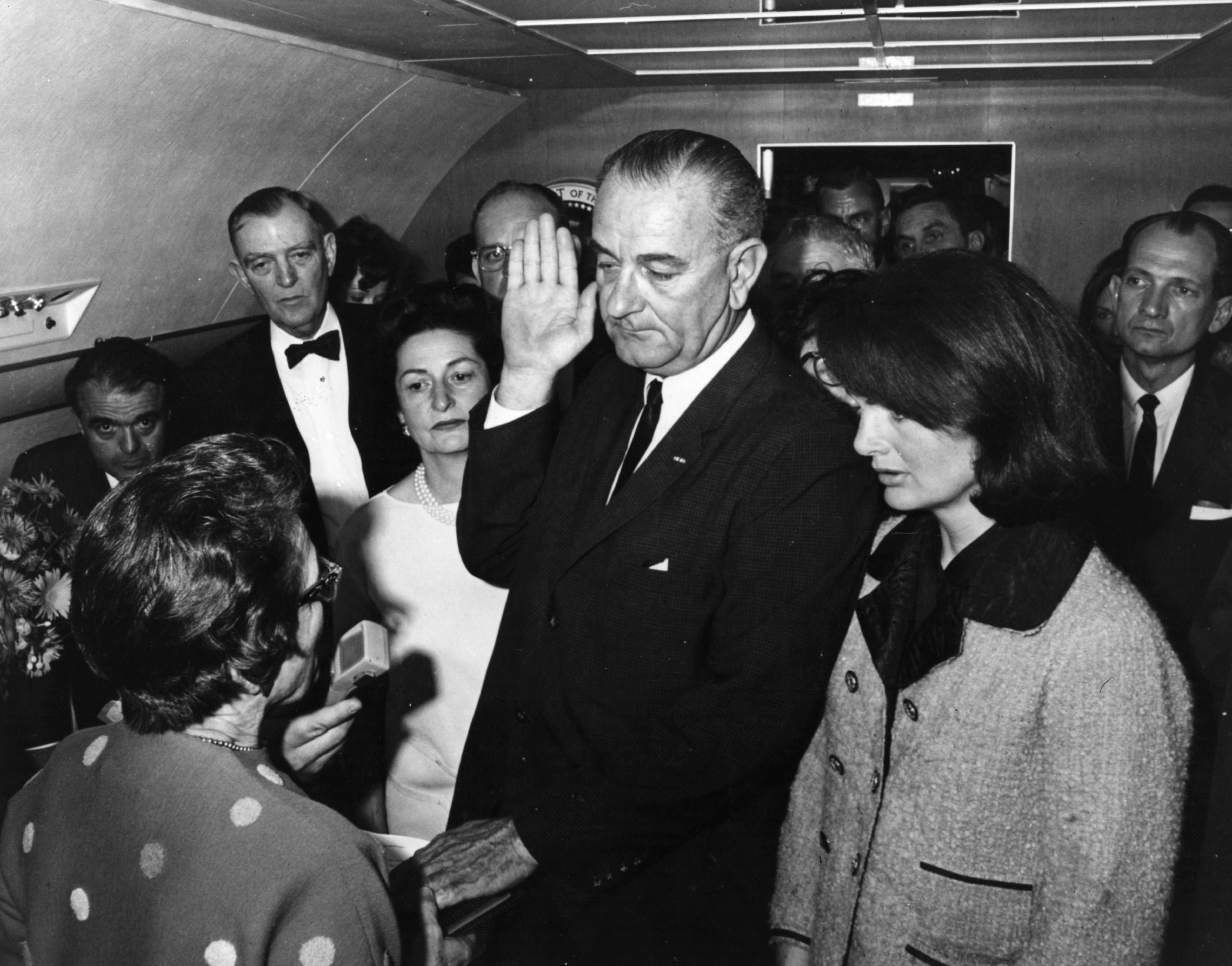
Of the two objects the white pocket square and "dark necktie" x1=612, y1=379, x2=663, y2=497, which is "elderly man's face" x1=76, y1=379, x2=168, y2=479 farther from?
the white pocket square

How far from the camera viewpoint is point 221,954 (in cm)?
114

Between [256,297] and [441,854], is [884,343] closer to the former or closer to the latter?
[441,854]

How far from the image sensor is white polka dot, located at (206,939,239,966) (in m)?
1.14

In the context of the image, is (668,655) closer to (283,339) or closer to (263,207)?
(283,339)

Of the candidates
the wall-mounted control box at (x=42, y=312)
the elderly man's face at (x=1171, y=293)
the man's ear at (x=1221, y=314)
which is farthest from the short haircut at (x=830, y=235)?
the wall-mounted control box at (x=42, y=312)

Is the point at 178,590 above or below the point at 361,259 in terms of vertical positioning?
below

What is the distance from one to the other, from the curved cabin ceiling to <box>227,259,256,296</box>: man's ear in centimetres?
80

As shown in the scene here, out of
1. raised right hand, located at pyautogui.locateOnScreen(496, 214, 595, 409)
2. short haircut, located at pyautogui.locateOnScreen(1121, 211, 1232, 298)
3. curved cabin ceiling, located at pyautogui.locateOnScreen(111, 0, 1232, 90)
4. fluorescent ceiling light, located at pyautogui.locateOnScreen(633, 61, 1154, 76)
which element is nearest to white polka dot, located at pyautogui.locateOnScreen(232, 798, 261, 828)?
raised right hand, located at pyautogui.locateOnScreen(496, 214, 595, 409)

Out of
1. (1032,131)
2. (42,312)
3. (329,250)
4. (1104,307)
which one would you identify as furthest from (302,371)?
(1032,131)

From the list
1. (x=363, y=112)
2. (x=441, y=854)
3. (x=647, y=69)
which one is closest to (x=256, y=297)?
(x=363, y=112)

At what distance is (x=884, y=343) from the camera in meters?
1.56

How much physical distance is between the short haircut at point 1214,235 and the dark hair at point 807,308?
1.00 m

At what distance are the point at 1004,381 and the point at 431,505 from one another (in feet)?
4.77

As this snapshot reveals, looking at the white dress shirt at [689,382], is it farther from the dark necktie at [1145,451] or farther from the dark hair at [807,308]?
the dark necktie at [1145,451]
